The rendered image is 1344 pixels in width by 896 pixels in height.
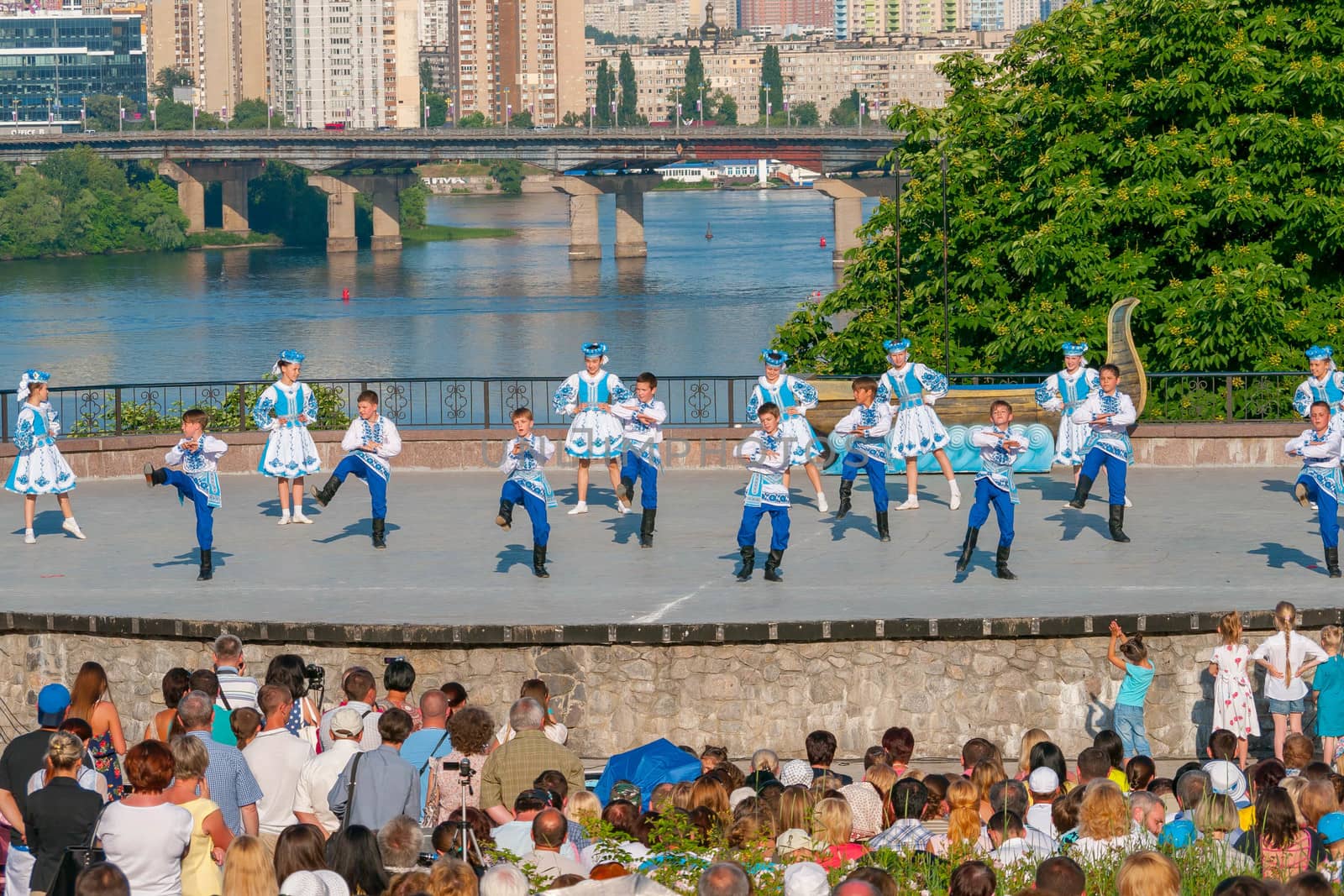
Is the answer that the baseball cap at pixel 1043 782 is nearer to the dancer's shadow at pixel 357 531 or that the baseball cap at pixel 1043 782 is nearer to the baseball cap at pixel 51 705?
the baseball cap at pixel 51 705

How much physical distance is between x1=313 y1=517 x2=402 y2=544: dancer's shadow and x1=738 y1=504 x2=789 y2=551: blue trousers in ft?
14.3

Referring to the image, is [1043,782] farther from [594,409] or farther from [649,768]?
[594,409]

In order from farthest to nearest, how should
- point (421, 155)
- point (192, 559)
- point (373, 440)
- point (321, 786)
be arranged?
1. point (421, 155)
2. point (373, 440)
3. point (192, 559)
4. point (321, 786)

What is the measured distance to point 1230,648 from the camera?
572 inches

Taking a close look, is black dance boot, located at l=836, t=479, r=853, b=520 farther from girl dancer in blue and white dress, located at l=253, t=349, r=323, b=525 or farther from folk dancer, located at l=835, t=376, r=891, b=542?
girl dancer in blue and white dress, located at l=253, t=349, r=323, b=525

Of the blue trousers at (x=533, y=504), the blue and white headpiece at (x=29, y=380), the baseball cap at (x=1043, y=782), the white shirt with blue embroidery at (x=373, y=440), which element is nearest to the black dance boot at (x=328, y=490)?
the white shirt with blue embroidery at (x=373, y=440)

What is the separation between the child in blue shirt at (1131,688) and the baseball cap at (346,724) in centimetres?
587

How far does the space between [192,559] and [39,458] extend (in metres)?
1.86

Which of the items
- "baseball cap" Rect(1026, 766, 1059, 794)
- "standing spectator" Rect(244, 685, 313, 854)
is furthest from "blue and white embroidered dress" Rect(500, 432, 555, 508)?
"baseball cap" Rect(1026, 766, 1059, 794)

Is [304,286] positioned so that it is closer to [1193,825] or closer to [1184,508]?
[1184,508]

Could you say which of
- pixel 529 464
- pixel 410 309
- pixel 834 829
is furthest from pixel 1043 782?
pixel 410 309

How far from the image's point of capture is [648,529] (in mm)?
19672

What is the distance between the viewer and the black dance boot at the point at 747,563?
17.8 m

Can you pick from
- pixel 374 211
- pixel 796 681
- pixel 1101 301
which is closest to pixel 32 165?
pixel 374 211
